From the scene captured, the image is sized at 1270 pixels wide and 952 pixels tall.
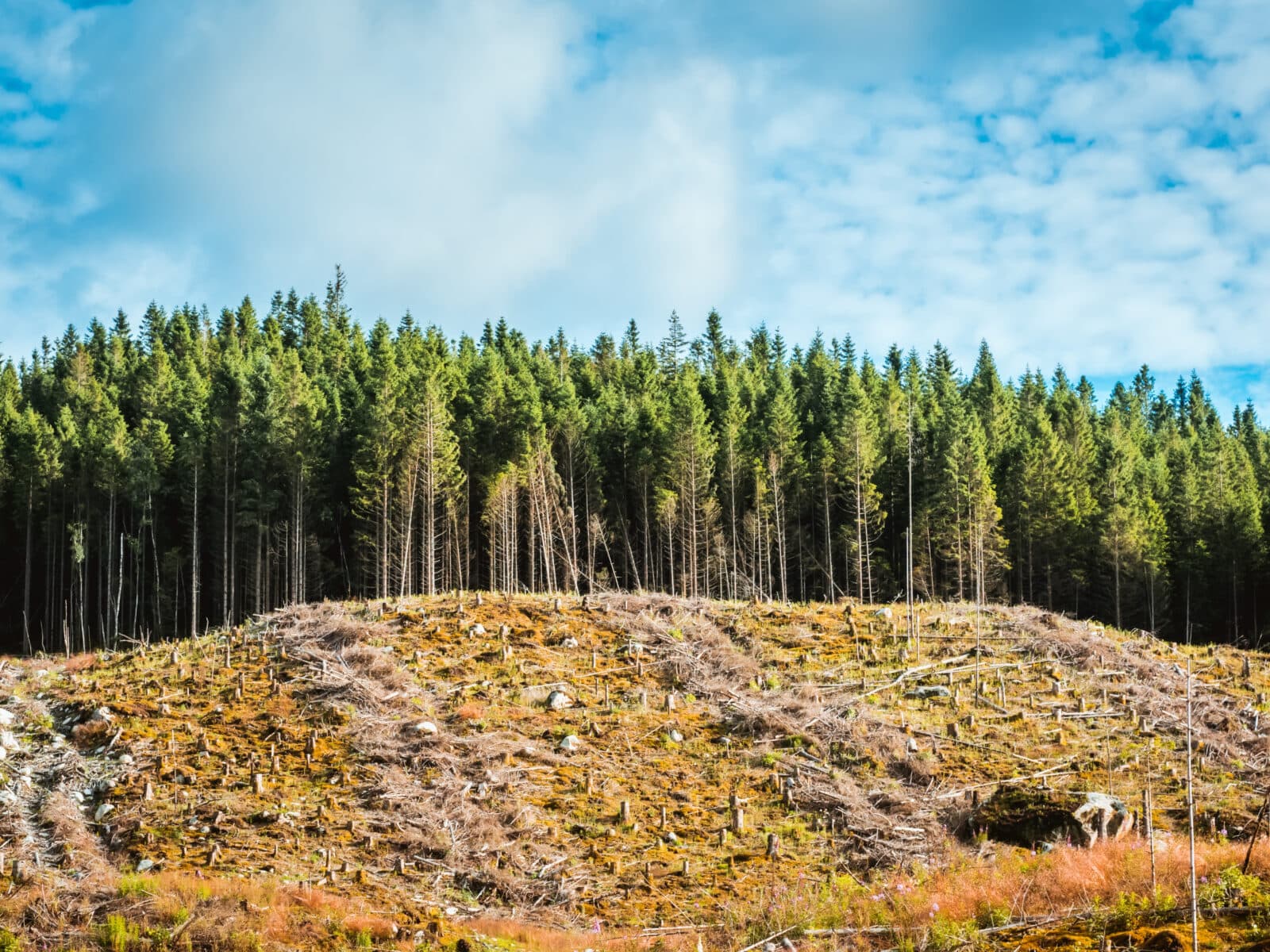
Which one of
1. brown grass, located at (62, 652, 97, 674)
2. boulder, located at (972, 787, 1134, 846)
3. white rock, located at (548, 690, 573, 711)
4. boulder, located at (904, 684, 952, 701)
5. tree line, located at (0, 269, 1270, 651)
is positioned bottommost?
boulder, located at (972, 787, 1134, 846)

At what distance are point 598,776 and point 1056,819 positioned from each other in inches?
342

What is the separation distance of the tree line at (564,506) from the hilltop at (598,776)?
19.7 m

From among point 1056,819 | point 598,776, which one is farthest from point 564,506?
point 1056,819

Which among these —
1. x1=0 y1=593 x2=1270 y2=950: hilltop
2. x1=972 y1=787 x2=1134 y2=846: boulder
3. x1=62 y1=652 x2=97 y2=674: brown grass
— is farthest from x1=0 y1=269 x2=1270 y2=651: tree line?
x1=972 y1=787 x2=1134 y2=846: boulder

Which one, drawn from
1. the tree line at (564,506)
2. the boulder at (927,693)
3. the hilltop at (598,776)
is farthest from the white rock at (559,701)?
the tree line at (564,506)

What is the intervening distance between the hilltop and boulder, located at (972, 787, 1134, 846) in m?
0.38

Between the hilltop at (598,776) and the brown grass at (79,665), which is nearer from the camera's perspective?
the hilltop at (598,776)

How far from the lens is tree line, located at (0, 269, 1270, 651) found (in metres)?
49.9

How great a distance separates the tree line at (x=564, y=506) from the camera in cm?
4994

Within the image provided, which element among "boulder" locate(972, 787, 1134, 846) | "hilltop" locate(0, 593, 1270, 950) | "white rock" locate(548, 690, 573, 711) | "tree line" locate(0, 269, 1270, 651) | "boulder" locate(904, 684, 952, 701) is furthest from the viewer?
"tree line" locate(0, 269, 1270, 651)

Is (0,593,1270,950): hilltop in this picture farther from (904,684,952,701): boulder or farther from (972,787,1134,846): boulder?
(972,787,1134,846): boulder

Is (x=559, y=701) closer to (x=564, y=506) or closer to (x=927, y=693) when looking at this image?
(x=927, y=693)

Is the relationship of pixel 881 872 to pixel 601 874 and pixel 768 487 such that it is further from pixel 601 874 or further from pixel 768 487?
pixel 768 487

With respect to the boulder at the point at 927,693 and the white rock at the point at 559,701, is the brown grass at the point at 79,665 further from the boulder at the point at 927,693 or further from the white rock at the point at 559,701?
the boulder at the point at 927,693
